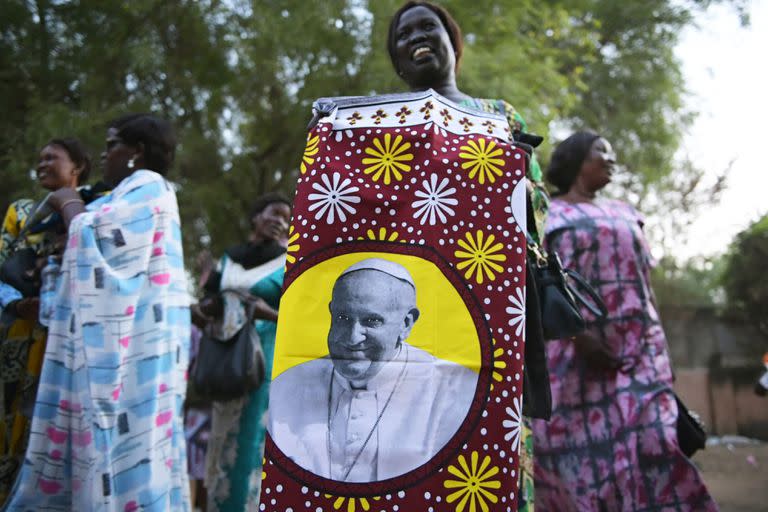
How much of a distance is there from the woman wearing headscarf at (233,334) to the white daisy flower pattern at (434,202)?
236 centimetres

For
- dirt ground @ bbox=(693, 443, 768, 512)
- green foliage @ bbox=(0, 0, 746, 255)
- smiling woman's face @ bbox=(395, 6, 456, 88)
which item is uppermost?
green foliage @ bbox=(0, 0, 746, 255)

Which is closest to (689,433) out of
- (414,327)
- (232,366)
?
(414,327)

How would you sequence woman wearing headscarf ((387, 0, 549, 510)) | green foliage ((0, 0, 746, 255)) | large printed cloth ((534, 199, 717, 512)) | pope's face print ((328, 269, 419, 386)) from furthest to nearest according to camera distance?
green foliage ((0, 0, 746, 255))
large printed cloth ((534, 199, 717, 512))
woman wearing headscarf ((387, 0, 549, 510))
pope's face print ((328, 269, 419, 386))

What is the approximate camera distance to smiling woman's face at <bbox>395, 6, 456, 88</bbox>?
2.43 m

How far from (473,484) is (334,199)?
2.78ft

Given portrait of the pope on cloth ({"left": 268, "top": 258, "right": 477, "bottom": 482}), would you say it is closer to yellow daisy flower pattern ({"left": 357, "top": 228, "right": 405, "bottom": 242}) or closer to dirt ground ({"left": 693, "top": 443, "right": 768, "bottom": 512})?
yellow daisy flower pattern ({"left": 357, "top": 228, "right": 405, "bottom": 242})

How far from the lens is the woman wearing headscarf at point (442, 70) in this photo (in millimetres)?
2275

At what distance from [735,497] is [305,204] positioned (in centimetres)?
515

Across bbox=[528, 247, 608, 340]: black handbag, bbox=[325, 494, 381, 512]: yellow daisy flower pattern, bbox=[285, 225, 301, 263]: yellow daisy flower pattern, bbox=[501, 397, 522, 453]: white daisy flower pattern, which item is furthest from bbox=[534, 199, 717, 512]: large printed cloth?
bbox=[285, 225, 301, 263]: yellow daisy flower pattern

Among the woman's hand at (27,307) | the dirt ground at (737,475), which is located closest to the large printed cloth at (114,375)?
the woman's hand at (27,307)

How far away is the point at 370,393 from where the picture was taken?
174 centimetres

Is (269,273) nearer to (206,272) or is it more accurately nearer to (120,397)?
(206,272)

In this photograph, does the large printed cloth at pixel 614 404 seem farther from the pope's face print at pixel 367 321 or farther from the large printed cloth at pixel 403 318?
the pope's face print at pixel 367 321

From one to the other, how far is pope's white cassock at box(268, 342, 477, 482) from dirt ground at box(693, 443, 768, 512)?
13.7 feet
